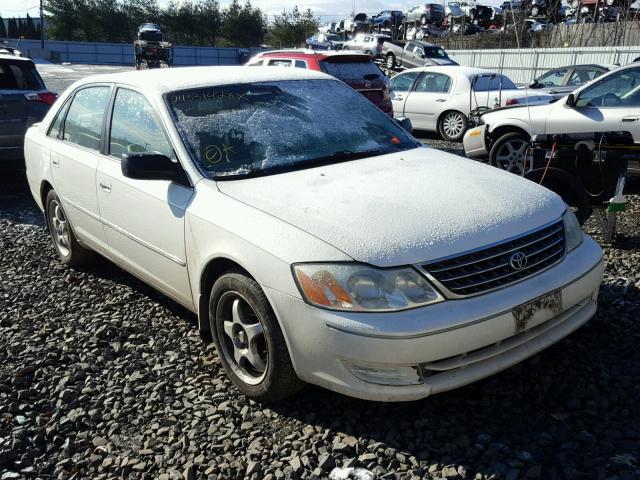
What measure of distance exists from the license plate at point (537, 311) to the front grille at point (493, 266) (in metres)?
0.13

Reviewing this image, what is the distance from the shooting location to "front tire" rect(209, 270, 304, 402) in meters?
2.96

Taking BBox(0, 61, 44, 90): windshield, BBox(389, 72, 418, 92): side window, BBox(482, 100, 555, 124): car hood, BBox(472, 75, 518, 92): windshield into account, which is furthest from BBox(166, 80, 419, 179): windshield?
BBox(389, 72, 418, 92): side window

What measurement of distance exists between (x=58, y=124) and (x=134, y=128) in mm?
1518

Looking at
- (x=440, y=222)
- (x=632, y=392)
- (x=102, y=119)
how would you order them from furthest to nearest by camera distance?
(x=102, y=119) → (x=632, y=392) → (x=440, y=222)

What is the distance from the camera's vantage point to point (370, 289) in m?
2.71

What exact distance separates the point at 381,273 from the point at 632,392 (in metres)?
1.54

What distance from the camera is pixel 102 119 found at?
448 centimetres

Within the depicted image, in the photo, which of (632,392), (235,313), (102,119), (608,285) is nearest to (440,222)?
(235,313)

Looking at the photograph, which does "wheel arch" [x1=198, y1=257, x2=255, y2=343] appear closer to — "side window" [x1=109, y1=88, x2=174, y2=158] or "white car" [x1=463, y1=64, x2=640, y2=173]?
"side window" [x1=109, y1=88, x2=174, y2=158]

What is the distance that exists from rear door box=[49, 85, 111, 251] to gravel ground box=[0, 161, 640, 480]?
2.97 ft

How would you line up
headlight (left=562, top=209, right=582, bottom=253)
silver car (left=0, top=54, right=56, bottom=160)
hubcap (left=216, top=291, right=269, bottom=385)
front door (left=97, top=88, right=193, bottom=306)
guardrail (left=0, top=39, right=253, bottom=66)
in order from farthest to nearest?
guardrail (left=0, top=39, right=253, bottom=66) < silver car (left=0, top=54, right=56, bottom=160) < front door (left=97, top=88, right=193, bottom=306) < headlight (left=562, top=209, right=582, bottom=253) < hubcap (left=216, top=291, right=269, bottom=385)

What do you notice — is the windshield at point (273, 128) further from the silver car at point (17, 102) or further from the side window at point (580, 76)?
the side window at point (580, 76)

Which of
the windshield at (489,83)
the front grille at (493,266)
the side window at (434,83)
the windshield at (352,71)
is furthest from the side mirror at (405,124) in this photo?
the side window at (434,83)

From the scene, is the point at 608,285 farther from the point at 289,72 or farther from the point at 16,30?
the point at 16,30
